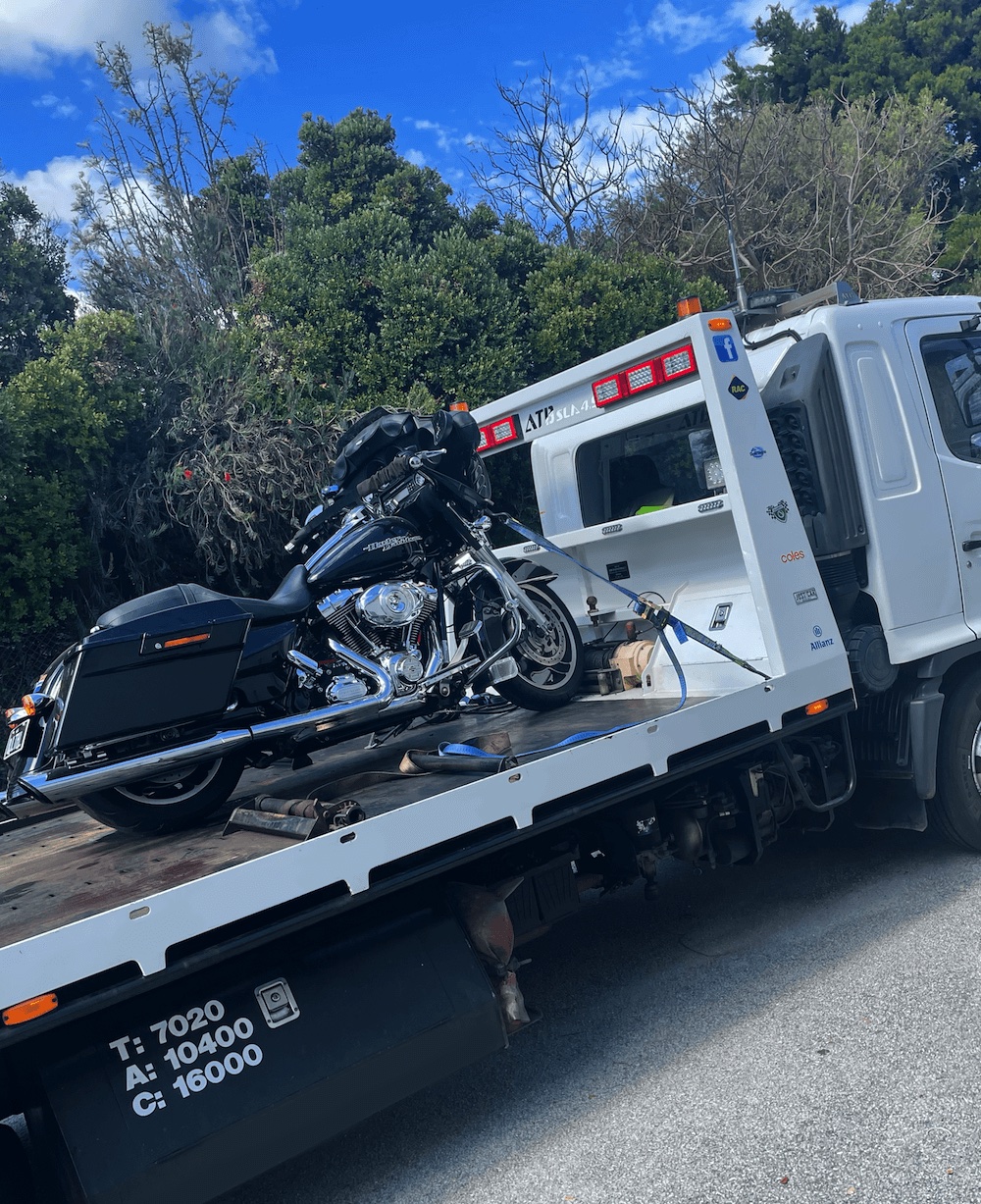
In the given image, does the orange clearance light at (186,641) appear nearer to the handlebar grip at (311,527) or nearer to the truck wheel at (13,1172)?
the handlebar grip at (311,527)

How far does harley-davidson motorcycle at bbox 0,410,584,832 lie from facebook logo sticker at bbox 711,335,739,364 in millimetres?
1232

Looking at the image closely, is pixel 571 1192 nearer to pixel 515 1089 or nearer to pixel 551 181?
pixel 515 1089

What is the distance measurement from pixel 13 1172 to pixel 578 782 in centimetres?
199

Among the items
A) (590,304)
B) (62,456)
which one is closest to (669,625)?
(62,456)

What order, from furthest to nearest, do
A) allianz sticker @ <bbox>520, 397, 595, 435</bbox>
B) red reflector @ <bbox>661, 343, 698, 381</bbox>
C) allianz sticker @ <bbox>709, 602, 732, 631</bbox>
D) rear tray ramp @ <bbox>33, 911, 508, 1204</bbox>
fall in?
allianz sticker @ <bbox>520, 397, 595, 435</bbox> < allianz sticker @ <bbox>709, 602, 732, 631</bbox> < red reflector @ <bbox>661, 343, 698, 381</bbox> < rear tray ramp @ <bbox>33, 911, 508, 1204</bbox>

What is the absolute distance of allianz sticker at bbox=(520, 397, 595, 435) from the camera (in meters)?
5.25

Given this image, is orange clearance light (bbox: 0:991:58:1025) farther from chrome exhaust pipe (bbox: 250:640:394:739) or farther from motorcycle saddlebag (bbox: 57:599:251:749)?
chrome exhaust pipe (bbox: 250:640:394:739)

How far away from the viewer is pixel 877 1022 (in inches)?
145

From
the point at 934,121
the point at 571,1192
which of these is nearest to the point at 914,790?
the point at 571,1192

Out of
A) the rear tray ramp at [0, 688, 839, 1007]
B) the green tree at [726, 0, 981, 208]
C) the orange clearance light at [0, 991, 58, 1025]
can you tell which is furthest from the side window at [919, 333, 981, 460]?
the green tree at [726, 0, 981, 208]

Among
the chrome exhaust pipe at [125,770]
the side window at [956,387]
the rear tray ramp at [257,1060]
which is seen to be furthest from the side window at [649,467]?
→ the rear tray ramp at [257,1060]

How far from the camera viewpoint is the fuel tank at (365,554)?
14.6 feet

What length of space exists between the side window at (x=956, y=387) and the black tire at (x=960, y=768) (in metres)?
1.16

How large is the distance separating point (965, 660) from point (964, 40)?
29.5m
